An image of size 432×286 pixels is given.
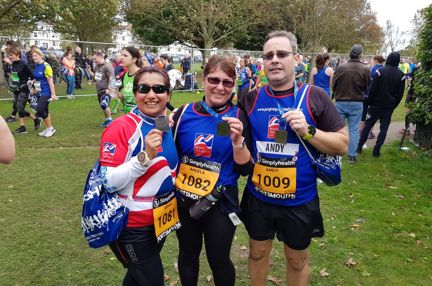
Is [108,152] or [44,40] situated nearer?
[108,152]

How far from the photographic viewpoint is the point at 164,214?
2.37m

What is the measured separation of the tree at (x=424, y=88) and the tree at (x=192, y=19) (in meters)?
18.9

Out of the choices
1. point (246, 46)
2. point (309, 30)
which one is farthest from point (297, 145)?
point (246, 46)

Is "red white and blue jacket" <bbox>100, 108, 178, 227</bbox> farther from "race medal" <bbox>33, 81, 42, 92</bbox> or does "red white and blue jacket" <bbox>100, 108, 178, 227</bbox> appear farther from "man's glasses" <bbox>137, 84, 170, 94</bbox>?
"race medal" <bbox>33, 81, 42, 92</bbox>

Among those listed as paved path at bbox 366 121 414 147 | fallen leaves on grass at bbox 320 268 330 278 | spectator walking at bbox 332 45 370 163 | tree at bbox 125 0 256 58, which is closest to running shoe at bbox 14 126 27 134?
spectator walking at bbox 332 45 370 163

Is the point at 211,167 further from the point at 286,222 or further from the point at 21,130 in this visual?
the point at 21,130

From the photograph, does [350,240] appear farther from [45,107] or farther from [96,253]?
[45,107]

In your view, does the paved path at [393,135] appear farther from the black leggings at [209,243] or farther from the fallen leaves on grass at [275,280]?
the black leggings at [209,243]

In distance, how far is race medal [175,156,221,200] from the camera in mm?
2486

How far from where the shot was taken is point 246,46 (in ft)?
116

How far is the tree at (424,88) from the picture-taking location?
777cm

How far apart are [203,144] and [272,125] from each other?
501mm

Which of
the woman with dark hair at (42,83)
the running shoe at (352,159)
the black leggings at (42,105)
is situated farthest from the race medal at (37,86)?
the running shoe at (352,159)

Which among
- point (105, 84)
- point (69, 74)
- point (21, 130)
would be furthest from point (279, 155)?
point (69, 74)
